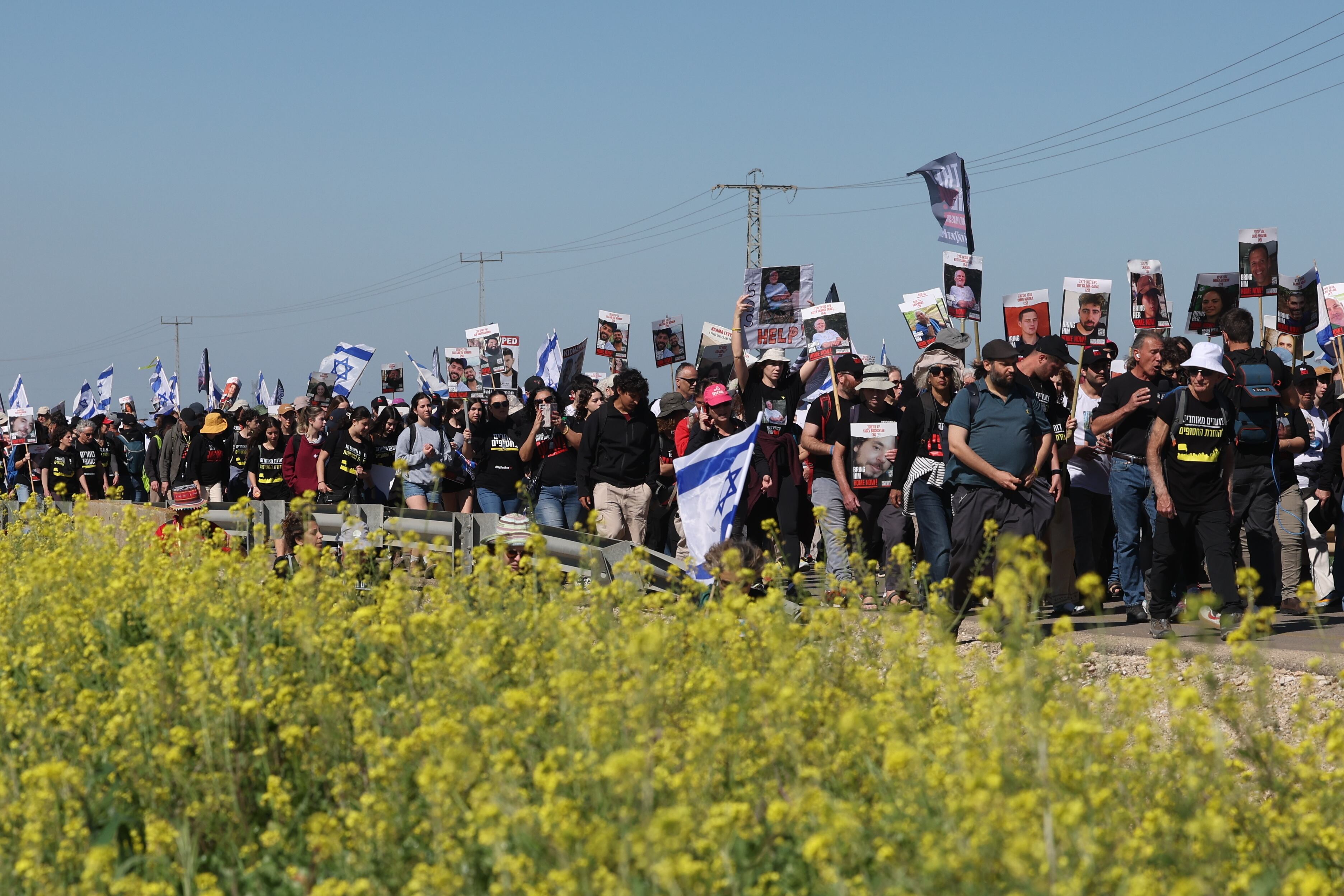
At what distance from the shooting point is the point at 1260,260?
13.1 metres

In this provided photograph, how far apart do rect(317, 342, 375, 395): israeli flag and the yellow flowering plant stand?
48.3 ft

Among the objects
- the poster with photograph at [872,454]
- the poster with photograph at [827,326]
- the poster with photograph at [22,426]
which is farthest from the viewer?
the poster with photograph at [22,426]

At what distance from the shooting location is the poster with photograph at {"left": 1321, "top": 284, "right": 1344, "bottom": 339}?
12.7 m

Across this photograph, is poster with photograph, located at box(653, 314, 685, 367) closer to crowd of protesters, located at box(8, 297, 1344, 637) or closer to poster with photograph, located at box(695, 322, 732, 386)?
poster with photograph, located at box(695, 322, 732, 386)

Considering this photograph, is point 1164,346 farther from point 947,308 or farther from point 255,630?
point 255,630

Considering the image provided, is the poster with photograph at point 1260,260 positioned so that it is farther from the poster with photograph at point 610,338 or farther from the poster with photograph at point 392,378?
the poster with photograph at point 392,378

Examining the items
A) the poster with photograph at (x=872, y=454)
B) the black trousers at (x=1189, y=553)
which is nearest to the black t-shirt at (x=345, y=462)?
the poster with photograph at (x=872, y=454)

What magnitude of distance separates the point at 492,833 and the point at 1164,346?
734cm

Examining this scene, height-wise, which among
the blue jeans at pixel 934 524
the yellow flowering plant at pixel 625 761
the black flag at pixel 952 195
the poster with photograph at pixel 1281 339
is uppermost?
the black flag at pixel 952 195

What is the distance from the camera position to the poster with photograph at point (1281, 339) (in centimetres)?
1377

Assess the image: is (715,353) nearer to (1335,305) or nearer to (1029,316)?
(1029,316)

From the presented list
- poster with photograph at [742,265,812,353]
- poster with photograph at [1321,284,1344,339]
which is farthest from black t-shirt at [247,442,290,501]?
poster with photograph at [1321,284,1344,339]

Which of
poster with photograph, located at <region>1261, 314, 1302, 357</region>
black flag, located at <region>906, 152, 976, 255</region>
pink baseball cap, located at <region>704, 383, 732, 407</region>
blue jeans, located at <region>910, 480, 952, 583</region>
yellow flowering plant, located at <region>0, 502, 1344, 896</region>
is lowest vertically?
yellow flowering plant, located at <region>0, 502, 1344, 896</region>

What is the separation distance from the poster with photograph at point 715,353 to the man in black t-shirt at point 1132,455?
5.15 meters
